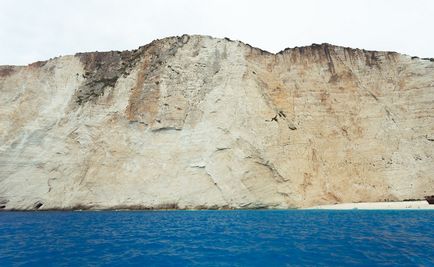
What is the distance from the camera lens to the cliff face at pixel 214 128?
42.0 metres

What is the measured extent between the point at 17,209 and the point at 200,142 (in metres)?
19.6

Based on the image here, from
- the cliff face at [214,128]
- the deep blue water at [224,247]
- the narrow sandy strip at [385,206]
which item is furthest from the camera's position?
the cliff face at [214,128]

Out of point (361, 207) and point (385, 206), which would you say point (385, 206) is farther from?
point (361, 207)

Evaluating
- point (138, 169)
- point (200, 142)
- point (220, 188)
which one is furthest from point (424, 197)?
point (138, 169)

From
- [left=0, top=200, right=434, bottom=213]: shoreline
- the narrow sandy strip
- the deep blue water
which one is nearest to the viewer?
the deep blue water

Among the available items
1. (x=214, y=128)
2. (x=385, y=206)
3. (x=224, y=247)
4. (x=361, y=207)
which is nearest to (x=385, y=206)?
(x=385, y=206)

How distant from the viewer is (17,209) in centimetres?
4184

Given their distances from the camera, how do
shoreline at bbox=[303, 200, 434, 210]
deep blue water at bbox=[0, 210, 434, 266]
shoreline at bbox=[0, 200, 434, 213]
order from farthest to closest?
shoreline at bbox=[0, 200, 434, 213]
shoreline at bbox=[303, 200, 434, 210]
deep blue water at bbox=[0, 210, 434, 266]

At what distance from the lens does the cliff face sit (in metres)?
42.0

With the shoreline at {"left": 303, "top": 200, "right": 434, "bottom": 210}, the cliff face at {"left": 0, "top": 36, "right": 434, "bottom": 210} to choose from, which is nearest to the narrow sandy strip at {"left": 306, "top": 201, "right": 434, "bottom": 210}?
the shoreline at {"left": 303, "top": 200, "right": 434, "bottom": 210}

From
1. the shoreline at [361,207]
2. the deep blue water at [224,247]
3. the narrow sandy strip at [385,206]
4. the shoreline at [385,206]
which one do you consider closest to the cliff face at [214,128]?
the shoreline at [361,207]

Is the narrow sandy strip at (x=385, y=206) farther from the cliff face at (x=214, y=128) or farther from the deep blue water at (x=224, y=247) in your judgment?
the deep blue water at (x=224, y=247)

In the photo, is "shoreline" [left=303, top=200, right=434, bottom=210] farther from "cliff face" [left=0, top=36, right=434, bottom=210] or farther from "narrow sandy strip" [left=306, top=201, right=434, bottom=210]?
"cliff face" [left=0, top=36, right=434, bottom=210]

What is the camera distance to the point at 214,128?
43.9m
